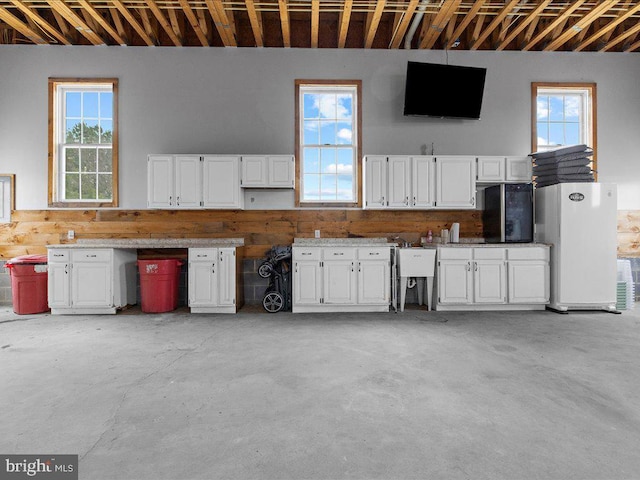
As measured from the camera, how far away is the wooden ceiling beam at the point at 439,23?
176 inches

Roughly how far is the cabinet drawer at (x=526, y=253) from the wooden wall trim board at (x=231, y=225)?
0.76m

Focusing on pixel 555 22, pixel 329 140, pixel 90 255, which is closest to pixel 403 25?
pixel 329 140

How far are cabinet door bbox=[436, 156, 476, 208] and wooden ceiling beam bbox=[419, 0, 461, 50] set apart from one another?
179 cm

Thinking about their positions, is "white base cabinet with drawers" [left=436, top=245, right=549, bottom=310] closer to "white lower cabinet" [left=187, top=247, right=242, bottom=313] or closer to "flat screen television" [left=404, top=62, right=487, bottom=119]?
"flat screen television" [left=404, top=62, right=487, bottom=119]

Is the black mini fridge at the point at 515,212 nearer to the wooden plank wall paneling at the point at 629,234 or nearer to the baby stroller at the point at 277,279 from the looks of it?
the wooden plank wall paneling at the point at 629,234

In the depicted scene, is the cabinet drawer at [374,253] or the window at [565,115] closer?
the cabinet drawer at [374,253]

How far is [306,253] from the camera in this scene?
482 cm

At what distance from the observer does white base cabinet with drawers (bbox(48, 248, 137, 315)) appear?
184 inches

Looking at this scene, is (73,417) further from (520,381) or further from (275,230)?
(275,230)

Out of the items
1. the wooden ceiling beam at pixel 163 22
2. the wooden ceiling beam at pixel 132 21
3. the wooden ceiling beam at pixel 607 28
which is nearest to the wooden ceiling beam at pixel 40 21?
the wooden ceiling beam at pixel 132 21

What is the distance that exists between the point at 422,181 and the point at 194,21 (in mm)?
3845

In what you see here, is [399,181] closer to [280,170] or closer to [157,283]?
[280,170]

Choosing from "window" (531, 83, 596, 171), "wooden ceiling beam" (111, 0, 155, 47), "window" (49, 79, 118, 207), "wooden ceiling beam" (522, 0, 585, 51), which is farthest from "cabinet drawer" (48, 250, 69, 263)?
"wooden ceiling beam" (522, 0, 585, 51)

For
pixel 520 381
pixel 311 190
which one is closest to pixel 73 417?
pixel 520 381
